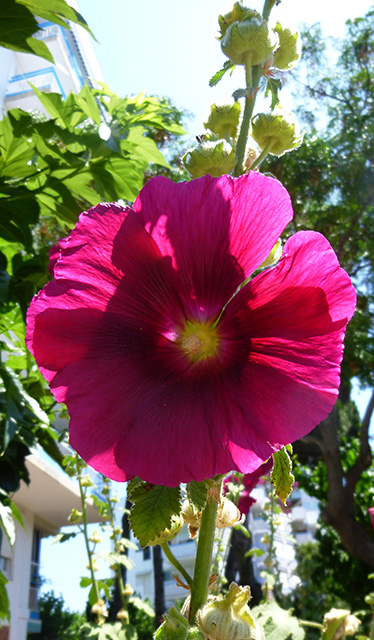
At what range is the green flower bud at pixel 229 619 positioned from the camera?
403mm

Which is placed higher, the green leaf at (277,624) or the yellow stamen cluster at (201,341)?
the yellow stamen cluster at (201,341)

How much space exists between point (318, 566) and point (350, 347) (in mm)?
4930

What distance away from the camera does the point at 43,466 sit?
924cm

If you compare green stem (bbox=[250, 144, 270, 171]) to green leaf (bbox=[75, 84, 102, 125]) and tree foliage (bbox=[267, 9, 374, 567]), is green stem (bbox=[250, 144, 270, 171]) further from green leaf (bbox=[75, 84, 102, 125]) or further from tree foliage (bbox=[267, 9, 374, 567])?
tree foliage (bbox=[267, 9, 374, 567])

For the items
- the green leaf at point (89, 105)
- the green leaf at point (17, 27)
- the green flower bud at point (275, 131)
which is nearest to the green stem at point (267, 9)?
the green flower bud at point (275, 131)

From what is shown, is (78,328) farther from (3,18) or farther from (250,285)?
(3,18)

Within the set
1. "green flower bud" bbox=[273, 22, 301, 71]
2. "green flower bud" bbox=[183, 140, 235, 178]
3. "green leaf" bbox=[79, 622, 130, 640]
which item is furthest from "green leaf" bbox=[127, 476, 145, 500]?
"green leaf" bbox=[79, 622, 130, 640]

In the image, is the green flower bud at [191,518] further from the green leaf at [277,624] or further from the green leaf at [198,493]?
the green leaf at [277,624]

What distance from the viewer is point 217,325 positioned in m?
0.50

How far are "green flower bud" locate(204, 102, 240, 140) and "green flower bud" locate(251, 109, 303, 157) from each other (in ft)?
0.12

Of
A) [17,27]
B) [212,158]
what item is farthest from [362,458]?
[212,158]

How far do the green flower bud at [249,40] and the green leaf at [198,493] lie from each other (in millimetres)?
447

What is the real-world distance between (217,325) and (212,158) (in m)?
0.17

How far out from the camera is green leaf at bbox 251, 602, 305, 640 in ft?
4.34
